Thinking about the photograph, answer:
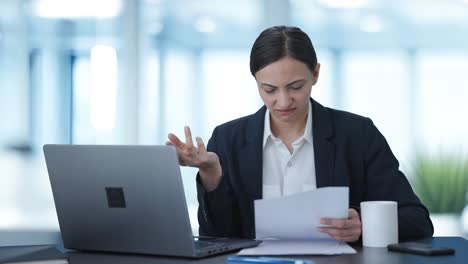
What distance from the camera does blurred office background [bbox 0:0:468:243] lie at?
3.85 m

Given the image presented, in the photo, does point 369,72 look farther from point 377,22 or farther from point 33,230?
point 33,230

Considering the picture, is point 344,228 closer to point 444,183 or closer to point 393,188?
point 393,188

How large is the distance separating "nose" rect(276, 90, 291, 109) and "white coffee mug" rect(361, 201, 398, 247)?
15.9 inches

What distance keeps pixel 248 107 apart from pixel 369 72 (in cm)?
68

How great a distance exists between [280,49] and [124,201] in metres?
0.68

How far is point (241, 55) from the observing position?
3.92 metres

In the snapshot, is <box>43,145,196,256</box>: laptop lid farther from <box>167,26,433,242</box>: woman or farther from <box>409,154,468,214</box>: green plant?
<box>409,154,468,214</box>: green plant

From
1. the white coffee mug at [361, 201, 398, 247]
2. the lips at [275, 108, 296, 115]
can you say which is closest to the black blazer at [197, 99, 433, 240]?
the lips at [275, 108, 296, 115]

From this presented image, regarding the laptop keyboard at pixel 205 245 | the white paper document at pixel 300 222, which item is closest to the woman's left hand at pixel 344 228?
the white paper document at pixel 300 222

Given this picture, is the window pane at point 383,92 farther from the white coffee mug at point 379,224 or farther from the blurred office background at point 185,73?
the white coffee mug at point 379,224

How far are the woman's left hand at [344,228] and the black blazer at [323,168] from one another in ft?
0.88

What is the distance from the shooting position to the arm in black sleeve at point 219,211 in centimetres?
195

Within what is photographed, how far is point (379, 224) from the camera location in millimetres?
1713

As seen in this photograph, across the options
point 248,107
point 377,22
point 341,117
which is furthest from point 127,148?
point 377,22
